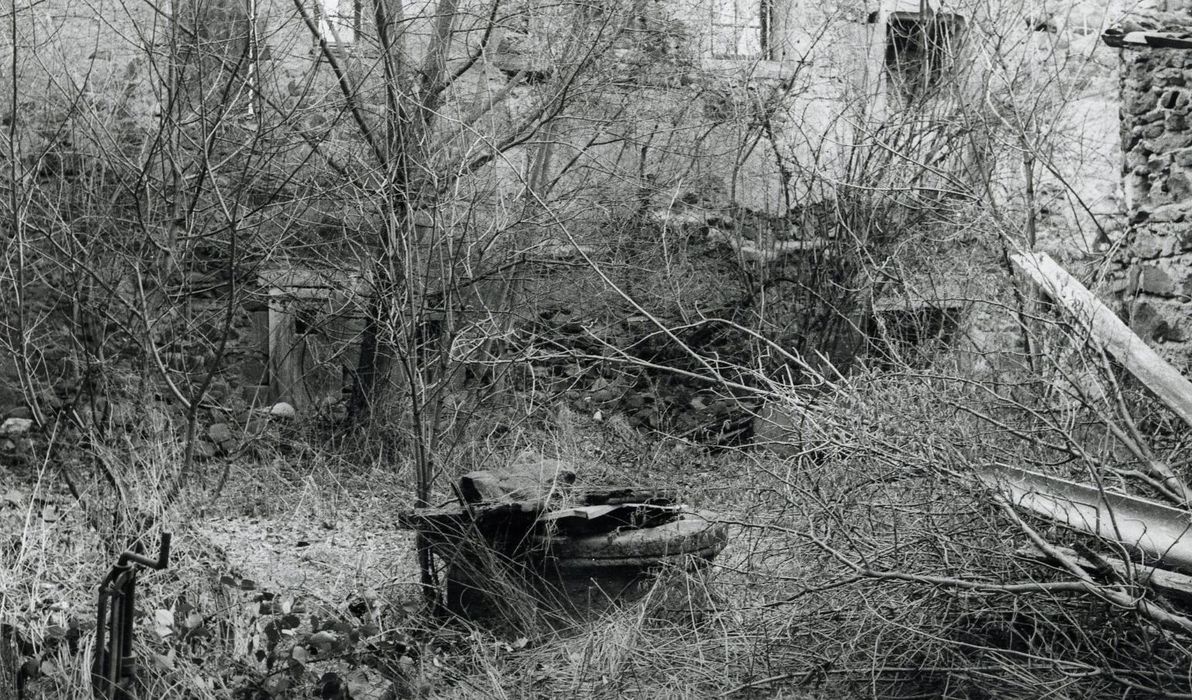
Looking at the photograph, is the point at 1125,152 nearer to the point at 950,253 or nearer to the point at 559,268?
the point at 950,253

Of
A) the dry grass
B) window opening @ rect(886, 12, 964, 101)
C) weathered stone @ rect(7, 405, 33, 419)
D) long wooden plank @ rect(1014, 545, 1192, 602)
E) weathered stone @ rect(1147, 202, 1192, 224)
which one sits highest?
window opening @ rect(886, 12, 964, 101)

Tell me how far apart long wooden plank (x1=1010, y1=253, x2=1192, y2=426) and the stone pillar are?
128 centimetres

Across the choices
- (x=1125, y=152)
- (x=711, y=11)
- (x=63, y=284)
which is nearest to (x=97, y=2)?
(x=63, y=284)

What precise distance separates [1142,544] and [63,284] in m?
6.24

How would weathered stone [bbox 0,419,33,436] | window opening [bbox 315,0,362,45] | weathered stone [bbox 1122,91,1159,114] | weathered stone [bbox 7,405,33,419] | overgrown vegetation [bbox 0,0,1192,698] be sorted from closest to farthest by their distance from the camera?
overgrown vegetation [bbox 0,0,1192,698] < weathered stone [bbox 1122,91,1159,114] < window opening [bbox 315,0,362,45] < weathered stone [bbox 0,419,33,436] < weathered stone [bbox 7,405,33,419]

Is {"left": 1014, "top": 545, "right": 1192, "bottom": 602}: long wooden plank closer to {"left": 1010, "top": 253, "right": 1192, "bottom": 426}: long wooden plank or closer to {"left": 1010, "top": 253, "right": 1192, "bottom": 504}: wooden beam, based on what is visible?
{"left": 1010, "top": 253, "right": 1192, "bottom": 504}: wooden beam

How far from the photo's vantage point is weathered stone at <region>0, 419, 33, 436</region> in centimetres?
789

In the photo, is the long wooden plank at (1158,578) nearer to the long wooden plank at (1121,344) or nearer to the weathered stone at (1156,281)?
the long wooden plank at (1121,344)

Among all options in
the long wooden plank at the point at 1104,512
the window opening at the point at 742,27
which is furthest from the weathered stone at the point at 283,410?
the long wooden plank at the point at 1104,512

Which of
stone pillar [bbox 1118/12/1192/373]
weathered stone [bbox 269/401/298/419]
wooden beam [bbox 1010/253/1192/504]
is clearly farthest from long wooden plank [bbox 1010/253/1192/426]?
weathered stone [bbox 269/401/298/419]

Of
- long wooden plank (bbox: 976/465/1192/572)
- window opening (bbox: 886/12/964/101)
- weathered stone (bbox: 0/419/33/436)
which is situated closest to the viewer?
long wooden plank (bbox: 976/465/1192/572)

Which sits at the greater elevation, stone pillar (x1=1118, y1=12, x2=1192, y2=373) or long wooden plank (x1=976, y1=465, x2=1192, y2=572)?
stone pillar (x1=1118, y1=12, x2=1192, y2=373)

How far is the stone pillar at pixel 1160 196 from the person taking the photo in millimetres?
6496

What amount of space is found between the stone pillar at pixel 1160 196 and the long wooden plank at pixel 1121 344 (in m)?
1.28
